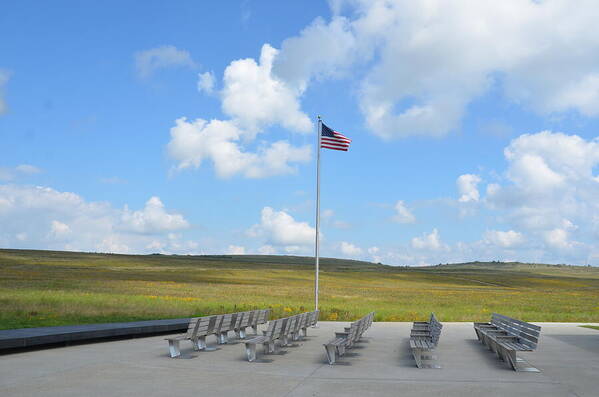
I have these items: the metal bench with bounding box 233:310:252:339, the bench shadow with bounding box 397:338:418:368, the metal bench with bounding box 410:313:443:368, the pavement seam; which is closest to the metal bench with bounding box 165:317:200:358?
the metal bench with bounding box 233:310:252:339

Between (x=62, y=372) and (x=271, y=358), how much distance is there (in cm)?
449

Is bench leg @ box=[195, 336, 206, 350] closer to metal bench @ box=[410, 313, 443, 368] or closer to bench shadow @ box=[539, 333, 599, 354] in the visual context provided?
metal bench @ box=[410, 313, 443, 368]

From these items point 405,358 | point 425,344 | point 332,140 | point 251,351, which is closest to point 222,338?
point 251,351

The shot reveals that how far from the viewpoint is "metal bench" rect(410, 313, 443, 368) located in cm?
1288

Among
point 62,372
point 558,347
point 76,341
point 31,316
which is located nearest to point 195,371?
point 62,372

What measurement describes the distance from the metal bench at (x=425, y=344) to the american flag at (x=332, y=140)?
8.67 metres

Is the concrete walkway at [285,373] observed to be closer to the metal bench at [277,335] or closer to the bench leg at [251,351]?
the bench leg at [251,351]

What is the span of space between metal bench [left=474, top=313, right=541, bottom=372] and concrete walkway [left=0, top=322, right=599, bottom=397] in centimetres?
29

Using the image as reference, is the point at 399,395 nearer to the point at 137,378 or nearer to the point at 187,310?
the point at 137,378

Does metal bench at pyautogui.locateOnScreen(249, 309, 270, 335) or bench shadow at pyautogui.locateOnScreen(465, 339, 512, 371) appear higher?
metal bench at pyautogui.locateOnScreen(249, 309, 270, 335)

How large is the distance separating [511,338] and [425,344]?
2.85m

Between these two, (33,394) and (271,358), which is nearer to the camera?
(33,394)

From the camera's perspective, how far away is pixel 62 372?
11117 millimetres

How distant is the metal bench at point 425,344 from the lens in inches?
507
